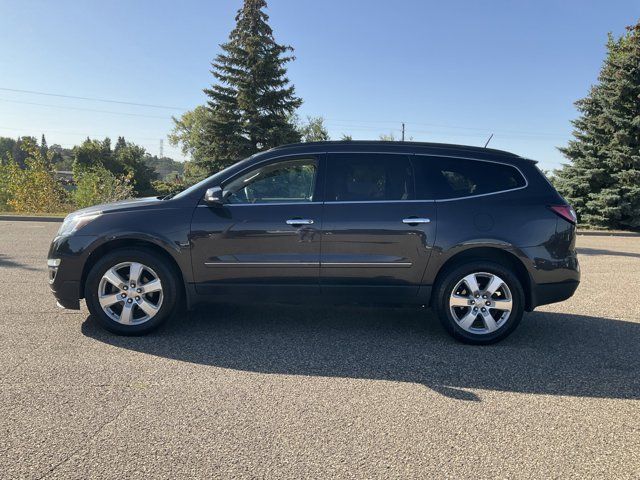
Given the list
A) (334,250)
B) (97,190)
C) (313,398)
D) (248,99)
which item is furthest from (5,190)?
(313,398)

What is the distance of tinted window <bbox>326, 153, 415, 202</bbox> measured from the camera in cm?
464

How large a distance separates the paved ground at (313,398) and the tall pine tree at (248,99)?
71.6 ft

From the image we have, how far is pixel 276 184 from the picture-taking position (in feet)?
15.5

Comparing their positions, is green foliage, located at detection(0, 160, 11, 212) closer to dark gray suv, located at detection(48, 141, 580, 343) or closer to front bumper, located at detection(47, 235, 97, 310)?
front bumper, located at detection(47, 235, 97, 310)

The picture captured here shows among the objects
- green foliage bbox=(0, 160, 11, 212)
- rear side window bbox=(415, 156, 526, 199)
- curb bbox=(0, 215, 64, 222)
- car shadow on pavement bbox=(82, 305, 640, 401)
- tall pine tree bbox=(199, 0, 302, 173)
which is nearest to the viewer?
car shadow on pavement bbox=(82, 305, 640, 401)

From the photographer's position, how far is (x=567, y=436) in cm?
297

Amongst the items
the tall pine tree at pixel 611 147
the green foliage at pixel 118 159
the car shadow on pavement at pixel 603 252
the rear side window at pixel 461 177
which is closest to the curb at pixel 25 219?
the rear side window at pixel 461 177

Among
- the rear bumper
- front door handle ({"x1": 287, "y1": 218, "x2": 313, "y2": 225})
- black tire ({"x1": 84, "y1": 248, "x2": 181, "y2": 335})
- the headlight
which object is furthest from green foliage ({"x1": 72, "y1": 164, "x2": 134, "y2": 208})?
the rear bumper

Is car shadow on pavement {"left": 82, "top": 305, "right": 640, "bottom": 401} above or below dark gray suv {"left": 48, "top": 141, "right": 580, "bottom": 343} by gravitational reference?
below

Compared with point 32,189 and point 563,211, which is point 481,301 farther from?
point 32,189

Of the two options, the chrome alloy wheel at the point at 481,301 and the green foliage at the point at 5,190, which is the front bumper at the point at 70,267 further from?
the green foliage at the point at 5,190

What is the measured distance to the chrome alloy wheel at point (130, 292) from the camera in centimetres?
458

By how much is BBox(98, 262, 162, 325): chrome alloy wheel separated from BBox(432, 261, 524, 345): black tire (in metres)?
2.67

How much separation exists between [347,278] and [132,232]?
204 centimetres
